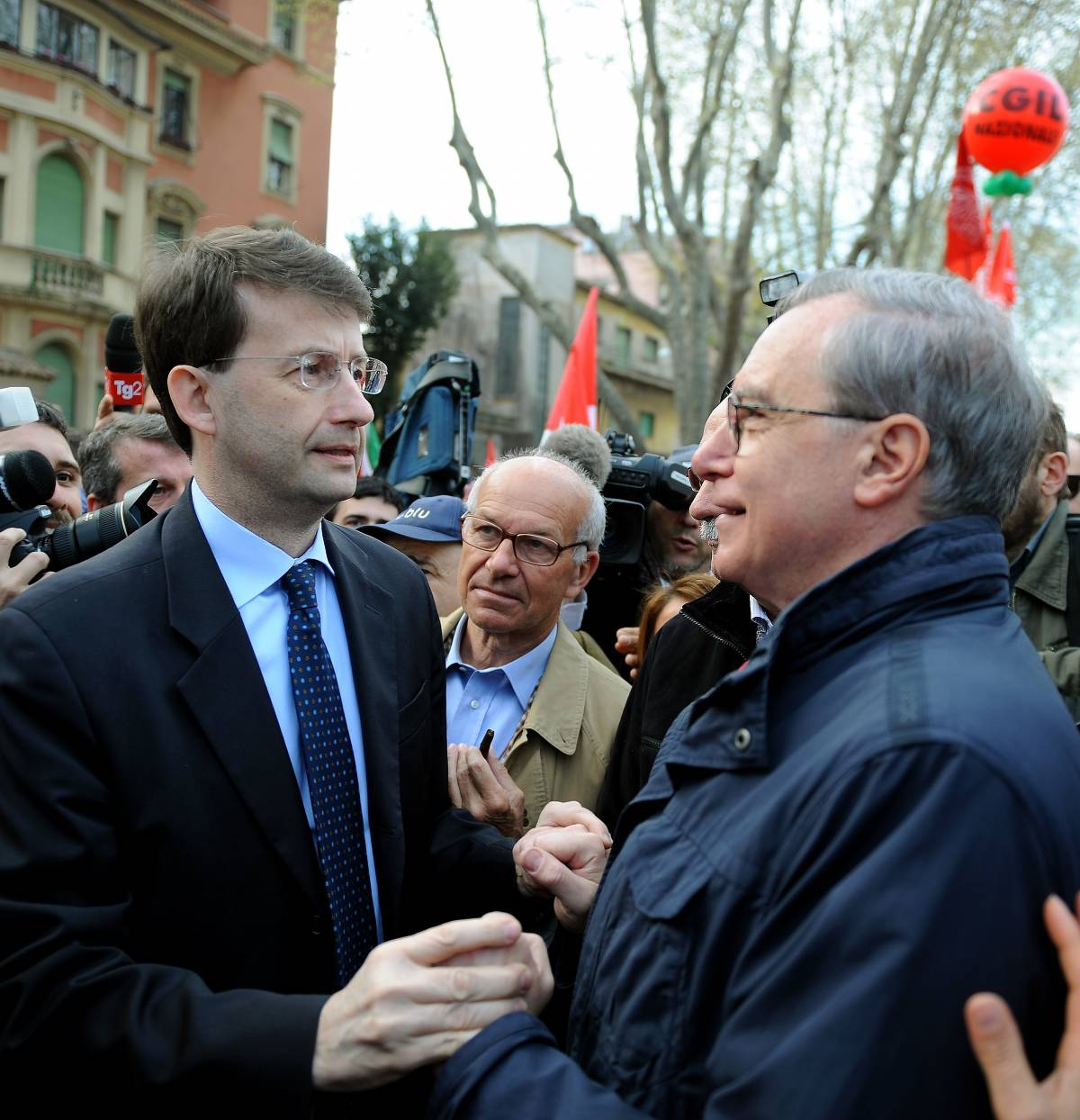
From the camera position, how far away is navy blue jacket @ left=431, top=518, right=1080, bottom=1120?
111cm

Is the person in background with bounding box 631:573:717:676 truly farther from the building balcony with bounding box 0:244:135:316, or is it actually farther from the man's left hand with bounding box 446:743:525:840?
the building balcony with bounding box 0:244:135:316

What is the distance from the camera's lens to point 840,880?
1.20 meters

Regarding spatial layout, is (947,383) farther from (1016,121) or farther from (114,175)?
(114,175)

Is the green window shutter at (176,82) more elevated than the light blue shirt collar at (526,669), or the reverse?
the green window shutter at (176,82)

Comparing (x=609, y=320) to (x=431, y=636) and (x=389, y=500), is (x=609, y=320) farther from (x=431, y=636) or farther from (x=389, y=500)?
(x=431, y=636)

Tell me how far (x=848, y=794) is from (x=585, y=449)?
10.9 feet

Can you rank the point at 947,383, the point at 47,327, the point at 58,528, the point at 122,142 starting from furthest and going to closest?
the point at 122,142 → the point at 47,327 → the point at 58,528 → the point at 947,383

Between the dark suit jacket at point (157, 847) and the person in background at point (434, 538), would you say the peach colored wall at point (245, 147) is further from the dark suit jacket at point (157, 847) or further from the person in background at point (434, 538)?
the dark suit jacket at point (157, 847)

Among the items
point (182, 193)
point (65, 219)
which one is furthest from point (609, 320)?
point (65, 219)

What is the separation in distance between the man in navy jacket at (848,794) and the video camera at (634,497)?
7.75 ft

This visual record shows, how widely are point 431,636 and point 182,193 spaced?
24.3 meters

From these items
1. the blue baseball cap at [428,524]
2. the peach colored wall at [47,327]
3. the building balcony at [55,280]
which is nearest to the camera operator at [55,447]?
the blue baseball cap at [428,524]

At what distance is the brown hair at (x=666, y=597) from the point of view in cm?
312

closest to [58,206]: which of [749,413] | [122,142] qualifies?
[122,142]
